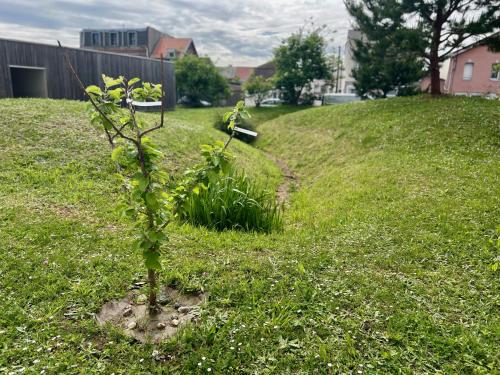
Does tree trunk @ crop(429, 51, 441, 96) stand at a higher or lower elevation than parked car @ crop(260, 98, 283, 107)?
higher

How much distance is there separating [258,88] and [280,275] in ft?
70.3

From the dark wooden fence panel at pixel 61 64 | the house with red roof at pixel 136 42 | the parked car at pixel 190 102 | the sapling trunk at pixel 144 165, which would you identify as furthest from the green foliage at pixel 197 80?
the sapling trunk at pixel 144 165

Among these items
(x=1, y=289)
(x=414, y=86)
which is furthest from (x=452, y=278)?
(x=414, y=86)

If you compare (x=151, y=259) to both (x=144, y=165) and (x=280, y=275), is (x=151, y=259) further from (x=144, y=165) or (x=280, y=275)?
(x=280, y=275)

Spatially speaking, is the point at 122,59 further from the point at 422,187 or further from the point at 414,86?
the point at 422,187

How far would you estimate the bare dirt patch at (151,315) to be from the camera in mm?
2359

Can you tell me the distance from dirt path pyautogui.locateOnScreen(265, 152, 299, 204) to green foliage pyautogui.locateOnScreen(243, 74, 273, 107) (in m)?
13.5

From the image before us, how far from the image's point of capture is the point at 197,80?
79.5ft

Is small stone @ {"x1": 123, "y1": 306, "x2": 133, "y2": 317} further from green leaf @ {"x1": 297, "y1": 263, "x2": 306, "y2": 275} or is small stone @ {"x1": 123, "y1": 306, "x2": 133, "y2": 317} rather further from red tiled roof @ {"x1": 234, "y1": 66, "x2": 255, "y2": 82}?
red tiled roof @ {"x1": 234, "y1": 66, "x2": 255, "y2": 82}

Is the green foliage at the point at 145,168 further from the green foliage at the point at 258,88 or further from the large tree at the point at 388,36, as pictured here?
the green foliage at the point at 258,88

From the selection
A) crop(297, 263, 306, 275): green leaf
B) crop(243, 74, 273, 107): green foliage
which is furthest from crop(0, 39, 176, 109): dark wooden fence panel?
crop(297, 263, 306, 275): green leaf

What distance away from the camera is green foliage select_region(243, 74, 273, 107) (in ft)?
75.9

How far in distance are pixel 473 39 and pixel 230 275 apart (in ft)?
35.2

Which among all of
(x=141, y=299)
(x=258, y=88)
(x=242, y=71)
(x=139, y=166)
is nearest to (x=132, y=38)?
(x=242, y=71)
